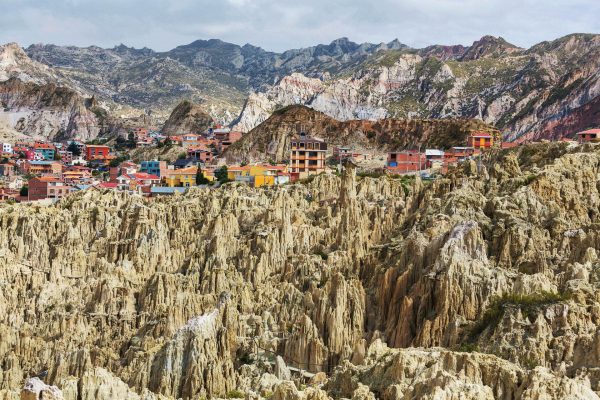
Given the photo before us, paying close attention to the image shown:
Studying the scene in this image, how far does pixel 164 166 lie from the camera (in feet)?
429

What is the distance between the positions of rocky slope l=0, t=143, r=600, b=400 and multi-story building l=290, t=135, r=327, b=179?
3610 cm

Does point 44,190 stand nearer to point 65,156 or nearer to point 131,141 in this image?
point 65,156

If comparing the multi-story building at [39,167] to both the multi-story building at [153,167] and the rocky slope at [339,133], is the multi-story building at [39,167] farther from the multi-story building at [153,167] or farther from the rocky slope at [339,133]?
the rocky slope at [339,133]

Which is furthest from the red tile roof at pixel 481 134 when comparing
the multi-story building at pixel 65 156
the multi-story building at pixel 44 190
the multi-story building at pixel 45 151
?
the multi-story building at pixel 45 151

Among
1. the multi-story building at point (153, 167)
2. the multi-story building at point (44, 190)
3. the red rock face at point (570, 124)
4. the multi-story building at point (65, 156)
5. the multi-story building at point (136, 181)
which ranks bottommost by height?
the multi-story building at point (44, 190)

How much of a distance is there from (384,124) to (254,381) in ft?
385

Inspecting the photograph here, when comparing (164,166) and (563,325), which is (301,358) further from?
(164,166)

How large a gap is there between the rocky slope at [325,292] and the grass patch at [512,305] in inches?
3.8

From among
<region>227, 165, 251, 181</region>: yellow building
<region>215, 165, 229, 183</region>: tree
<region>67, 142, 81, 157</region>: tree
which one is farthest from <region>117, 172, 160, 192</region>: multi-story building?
<region>67, 142, 81, 157</region>: tree

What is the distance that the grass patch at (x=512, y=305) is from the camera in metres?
32.5

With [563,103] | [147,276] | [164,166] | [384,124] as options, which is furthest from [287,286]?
[563,103]

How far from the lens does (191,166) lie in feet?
425

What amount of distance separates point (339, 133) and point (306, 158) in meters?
39.7

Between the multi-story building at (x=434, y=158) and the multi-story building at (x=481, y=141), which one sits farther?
the multi-story building at (x=481, y=141)
